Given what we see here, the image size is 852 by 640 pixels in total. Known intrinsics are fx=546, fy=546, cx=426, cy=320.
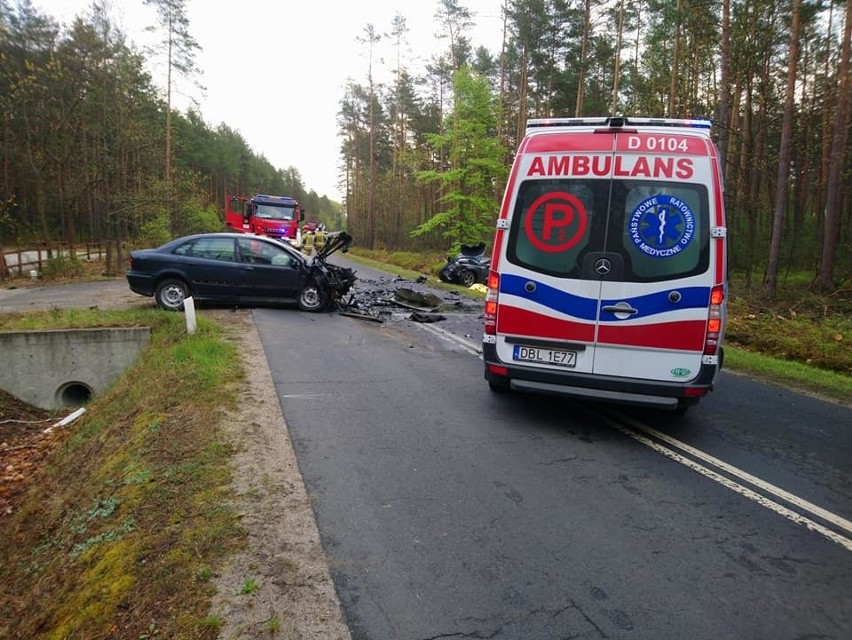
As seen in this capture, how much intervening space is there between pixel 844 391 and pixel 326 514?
24.0ft

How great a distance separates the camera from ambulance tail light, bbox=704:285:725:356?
186 inches

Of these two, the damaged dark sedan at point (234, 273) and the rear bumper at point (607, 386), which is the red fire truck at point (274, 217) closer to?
the damaged dark sedan at point (234, 273)

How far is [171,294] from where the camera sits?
11.3m

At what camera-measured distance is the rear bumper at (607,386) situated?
4.84 meters

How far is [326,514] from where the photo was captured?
11.8 ft

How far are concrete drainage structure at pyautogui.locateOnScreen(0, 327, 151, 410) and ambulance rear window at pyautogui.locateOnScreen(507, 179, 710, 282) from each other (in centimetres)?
764

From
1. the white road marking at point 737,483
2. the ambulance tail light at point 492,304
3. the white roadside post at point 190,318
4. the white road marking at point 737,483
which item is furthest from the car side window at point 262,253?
the white road marking at point 737,483

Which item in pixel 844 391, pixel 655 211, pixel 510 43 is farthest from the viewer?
pixel 510 43

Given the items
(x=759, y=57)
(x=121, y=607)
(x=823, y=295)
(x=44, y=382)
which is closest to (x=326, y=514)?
(x=121, y=607)

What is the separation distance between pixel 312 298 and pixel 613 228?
27.3 ft

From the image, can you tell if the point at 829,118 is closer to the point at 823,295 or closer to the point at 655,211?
the point at 823,295

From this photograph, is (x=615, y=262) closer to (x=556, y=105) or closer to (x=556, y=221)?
(x=556, y=221)

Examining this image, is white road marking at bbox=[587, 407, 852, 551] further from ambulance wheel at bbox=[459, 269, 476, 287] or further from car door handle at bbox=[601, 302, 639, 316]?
ambulance wheel at bbox=[459, 269, 476, 287]

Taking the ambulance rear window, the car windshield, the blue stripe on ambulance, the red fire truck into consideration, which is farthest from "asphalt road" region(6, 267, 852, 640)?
the car windshield
